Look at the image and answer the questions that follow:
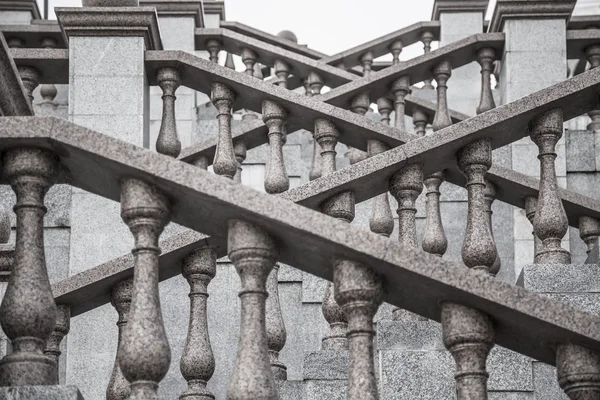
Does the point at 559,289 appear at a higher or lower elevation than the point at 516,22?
lower

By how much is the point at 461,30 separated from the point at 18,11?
4536 millimetres

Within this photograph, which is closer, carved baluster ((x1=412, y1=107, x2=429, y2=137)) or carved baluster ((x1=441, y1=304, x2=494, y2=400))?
carved baluster ((x1=441, y1=304, x2=494, y2=400))

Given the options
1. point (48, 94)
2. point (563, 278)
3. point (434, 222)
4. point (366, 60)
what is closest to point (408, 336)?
point (563, 278)

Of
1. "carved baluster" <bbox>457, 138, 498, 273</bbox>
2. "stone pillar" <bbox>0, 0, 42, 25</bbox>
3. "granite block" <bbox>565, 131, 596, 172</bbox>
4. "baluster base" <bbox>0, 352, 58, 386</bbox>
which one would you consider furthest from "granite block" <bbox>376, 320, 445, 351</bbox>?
"stone pillar" <bbox>0, 0, 42, 25</bbox>

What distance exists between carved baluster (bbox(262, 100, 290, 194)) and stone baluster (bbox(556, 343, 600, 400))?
10.4ft

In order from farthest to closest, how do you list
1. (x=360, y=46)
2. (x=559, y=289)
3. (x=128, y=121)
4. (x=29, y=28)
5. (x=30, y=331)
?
1. (x=360, y=46)
2. (x=29, y=28)
3. (x=128, y=121)
4. (x=559, y=289)
5. (x=30, y=331)

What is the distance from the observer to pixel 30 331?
4.16 metres

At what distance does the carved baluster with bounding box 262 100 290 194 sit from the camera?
7.20 meters

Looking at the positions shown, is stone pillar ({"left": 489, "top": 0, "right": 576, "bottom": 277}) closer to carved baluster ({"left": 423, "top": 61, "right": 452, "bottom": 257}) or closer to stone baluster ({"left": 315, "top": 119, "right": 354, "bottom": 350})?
carved baluster ({"left": 423, "top": 61, "right": 452, "bottom": 257})

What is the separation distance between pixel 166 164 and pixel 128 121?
12.0 feet

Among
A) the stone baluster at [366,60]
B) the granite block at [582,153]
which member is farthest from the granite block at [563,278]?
the stone baluster at [366,60]

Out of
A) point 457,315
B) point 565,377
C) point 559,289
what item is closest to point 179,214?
point 457,315

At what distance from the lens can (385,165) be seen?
5.88 meters

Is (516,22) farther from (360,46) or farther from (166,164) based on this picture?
(166,164)
